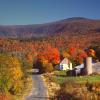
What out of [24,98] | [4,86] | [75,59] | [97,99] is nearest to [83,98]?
[97,99]

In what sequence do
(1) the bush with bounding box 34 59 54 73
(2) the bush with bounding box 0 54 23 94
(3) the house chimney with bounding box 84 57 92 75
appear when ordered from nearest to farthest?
(2) the bush with bounding box 0 54 23 94, (3) the house chimney with bounding box 84 57 92 75, (1) the bush with bounding box 34 59 54 73

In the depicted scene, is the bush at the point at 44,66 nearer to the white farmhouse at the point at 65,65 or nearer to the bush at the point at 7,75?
the white farmhouse at the point at 65,65

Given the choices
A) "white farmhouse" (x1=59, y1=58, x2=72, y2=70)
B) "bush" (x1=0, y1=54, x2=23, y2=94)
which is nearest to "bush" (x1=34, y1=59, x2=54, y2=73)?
"white farmhouse" (x1=59, y1=58, x2=72, y2=70)

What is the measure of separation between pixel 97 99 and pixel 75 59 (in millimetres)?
79086

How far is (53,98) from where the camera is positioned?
182 feet

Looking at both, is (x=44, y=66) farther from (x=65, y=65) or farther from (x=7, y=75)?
(x=7, y=75)

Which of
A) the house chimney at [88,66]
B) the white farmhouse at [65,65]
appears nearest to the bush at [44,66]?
the white farmhouse at [65,65]

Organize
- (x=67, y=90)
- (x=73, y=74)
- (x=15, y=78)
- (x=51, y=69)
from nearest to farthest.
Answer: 1. (x=67, y=90)
2. (x=15, y=78)
3. (x=73, y=74)
4. (x=51, y=69)

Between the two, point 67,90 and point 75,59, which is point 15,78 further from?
point 75,59

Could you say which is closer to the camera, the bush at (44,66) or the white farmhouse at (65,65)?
the bush at (44,66)

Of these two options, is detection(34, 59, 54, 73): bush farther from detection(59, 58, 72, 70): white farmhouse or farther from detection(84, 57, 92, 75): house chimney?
detection(84, 57, 92, 75): house chimney

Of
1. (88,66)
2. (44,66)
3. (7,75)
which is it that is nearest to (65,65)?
(44,66)

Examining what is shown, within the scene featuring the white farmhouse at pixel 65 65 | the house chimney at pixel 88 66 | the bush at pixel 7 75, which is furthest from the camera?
Result: the white farmhouse at pixel 65 65

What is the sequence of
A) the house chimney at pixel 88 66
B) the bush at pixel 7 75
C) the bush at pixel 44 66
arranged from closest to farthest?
the bush at pixel 7 75
the house chimney at pixel 88 66
the bush at pixel 44 66
